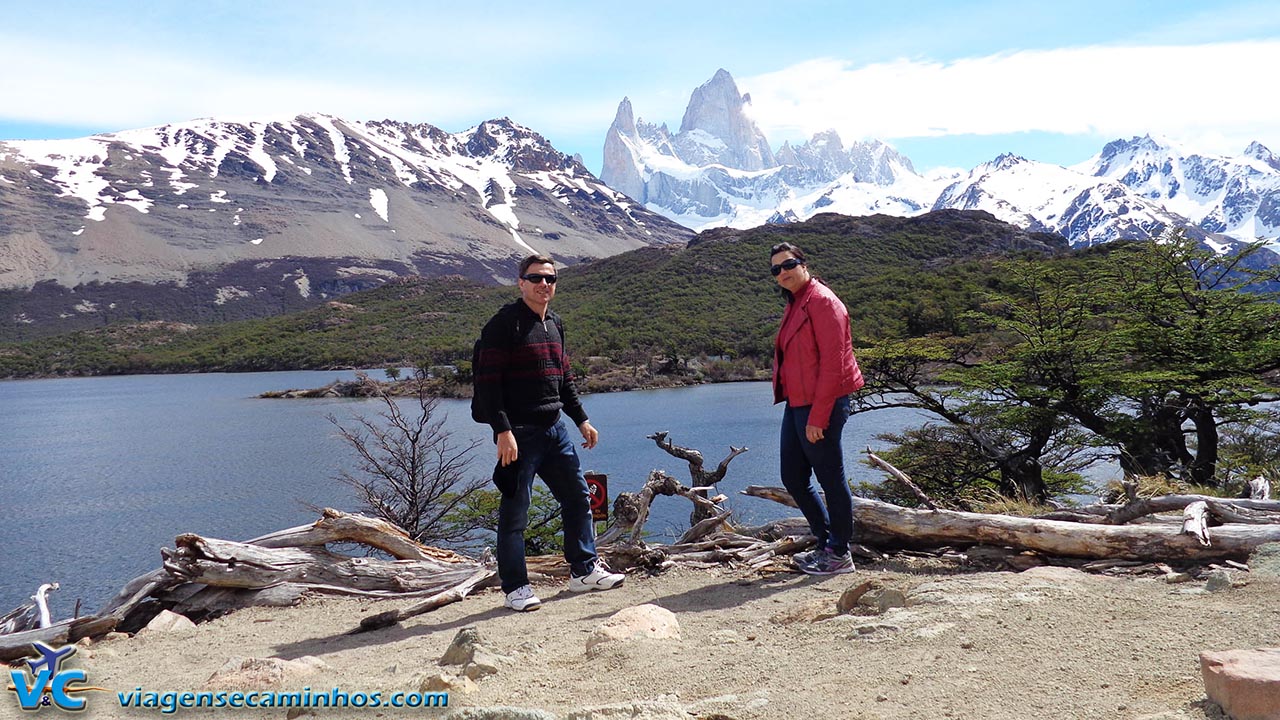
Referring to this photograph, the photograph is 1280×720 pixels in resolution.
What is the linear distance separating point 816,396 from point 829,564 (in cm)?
106

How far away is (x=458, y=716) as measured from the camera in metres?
2.72

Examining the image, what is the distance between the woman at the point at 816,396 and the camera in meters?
4.48

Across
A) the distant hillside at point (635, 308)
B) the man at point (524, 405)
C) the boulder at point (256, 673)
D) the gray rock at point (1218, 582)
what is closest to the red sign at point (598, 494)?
the man at point (524, 405)

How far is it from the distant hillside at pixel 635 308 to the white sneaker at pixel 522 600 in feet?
151

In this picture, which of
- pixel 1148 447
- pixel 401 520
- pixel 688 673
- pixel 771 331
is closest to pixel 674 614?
pixel 688 673

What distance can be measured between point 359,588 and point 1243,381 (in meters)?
8.94

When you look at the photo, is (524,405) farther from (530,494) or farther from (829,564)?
(829,564)

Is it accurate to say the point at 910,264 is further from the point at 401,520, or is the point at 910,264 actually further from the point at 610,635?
the point at 610,635

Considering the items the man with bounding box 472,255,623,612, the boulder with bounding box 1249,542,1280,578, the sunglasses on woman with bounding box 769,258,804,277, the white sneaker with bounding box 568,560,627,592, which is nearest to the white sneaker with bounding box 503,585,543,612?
the man with bounding box 472,255,623,612

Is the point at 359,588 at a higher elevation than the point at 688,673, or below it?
below

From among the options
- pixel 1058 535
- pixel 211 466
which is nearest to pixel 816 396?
pixel 1058 535

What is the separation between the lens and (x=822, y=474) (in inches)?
181

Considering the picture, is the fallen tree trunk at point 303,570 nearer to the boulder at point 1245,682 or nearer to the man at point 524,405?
the man at point 524,405

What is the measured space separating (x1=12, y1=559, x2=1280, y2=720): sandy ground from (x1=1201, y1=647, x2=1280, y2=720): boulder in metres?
0.08
